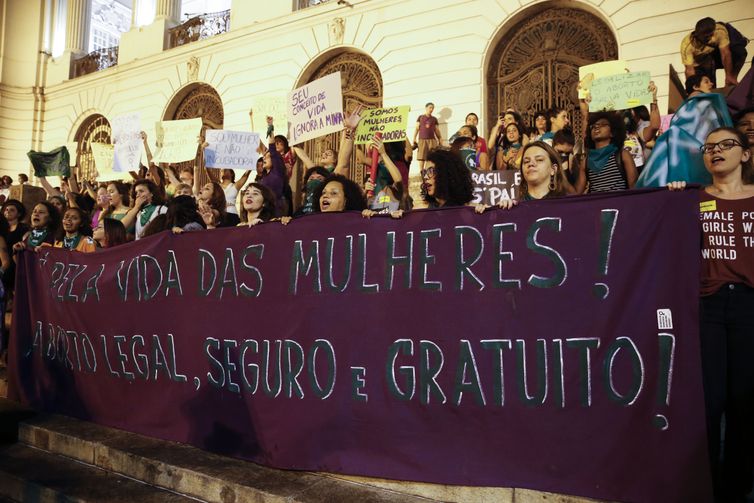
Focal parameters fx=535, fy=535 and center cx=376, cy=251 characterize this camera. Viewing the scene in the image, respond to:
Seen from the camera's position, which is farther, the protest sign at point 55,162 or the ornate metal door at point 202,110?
the ornate metal door at point 202,110

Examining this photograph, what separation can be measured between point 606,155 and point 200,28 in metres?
12.8

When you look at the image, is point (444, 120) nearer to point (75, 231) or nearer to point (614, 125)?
point (614, 125)

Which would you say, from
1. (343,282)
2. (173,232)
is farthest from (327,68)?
(343,282)

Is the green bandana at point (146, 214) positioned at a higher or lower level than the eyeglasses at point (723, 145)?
higher

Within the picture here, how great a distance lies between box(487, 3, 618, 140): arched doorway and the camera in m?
8.55

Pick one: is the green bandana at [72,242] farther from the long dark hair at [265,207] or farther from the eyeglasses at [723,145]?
the eyeglasses at [723,145]

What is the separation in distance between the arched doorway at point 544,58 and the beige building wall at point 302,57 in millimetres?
178

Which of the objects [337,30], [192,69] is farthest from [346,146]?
[192,69]

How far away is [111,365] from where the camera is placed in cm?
396

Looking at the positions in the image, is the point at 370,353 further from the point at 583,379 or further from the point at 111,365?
the point at 111,365

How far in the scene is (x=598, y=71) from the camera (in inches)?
224

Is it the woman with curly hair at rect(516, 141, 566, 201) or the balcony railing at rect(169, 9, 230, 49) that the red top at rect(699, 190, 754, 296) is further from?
the balcony railing at rect(169, 9, 230, 49)

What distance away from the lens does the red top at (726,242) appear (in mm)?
2213

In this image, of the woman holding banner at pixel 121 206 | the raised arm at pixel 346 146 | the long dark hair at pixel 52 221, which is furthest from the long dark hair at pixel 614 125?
the long dark hair at pixel 52 221
